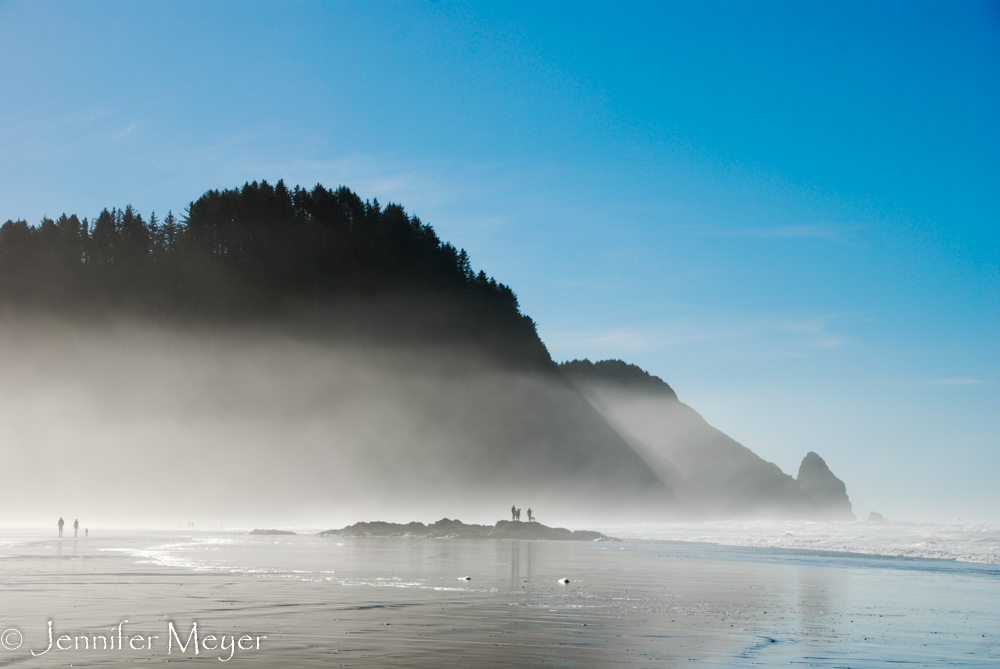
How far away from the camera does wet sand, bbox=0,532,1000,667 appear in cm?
954

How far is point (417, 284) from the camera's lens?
9912cm

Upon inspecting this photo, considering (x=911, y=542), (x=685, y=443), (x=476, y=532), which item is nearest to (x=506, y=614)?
(x=911, y=542)

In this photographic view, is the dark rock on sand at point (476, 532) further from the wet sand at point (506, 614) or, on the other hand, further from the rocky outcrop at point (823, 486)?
the rocky outcrop at point (823, 486)

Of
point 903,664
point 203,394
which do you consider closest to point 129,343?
point 203,394

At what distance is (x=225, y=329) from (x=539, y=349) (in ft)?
132

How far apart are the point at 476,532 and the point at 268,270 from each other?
2134 inches

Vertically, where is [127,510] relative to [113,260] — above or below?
below

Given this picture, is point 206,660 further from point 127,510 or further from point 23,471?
point 23,471
